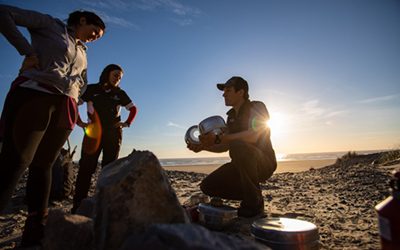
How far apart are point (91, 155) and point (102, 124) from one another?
557mm

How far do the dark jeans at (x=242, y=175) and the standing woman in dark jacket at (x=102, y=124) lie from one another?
5.83 feet

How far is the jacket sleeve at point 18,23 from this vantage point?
2322 mm

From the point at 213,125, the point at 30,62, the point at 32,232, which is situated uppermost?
the point at 30,62

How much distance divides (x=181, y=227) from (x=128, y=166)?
91cm

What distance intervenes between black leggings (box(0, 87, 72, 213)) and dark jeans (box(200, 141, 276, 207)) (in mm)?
2362

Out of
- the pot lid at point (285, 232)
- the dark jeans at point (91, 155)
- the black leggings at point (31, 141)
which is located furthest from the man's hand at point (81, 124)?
the pot lid at point (285, 232)

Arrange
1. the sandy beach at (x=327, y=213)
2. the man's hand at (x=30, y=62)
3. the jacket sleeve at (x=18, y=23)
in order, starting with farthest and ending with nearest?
1. the sandy beach at (x=327, y=213)
2. the man's hand at (x=30, y=62)
3. the jacket sleeve at (x=18, y=23)

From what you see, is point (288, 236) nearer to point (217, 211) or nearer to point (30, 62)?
point (217, 211)

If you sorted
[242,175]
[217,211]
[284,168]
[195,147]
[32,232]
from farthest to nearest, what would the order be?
1. [284,168]
2. [195,147]
3. [242,175]
4. [217,211]
5. [32,232]

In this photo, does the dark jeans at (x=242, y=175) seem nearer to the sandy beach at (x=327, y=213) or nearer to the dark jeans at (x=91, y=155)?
the sandy beach at (x=327, y=213)

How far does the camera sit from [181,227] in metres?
1.48

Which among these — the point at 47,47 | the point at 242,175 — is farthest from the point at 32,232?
the point at 242,175

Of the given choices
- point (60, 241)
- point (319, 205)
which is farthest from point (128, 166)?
point (319, 205)

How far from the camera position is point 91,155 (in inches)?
168
